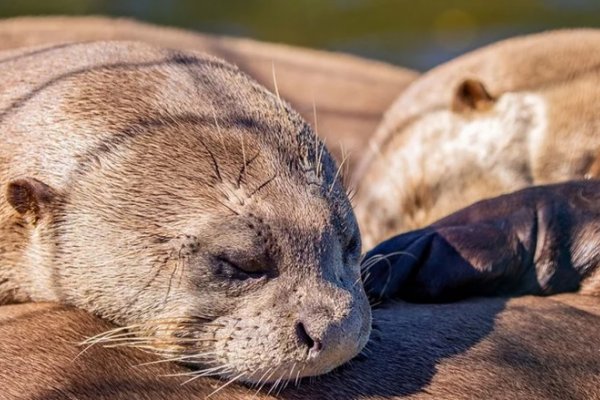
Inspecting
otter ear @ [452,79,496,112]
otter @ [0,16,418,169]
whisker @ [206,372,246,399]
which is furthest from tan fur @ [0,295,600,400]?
otter @ [0,16,418,169]

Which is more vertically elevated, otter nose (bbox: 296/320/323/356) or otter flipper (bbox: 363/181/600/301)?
otter nose (bbox: 296/320/323/356)

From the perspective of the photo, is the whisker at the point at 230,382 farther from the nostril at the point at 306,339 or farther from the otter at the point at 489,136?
the otter at the point at 489,136

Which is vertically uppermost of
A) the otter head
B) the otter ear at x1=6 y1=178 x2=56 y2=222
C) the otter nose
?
the otter ear at x1=6 y1=178 x2=56 y2=222

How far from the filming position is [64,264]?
323 cm

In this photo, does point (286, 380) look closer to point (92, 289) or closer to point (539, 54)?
point (92, 289)

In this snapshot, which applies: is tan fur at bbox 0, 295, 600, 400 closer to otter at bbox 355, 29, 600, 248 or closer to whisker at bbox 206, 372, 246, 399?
whisker at bbox 206, 372, 246, 399

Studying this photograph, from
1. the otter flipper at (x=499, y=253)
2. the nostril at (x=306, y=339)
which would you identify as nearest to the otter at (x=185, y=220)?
the nostril at (x=306, y=339)

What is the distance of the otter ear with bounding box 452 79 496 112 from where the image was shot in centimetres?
593

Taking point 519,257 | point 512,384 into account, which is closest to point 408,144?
point 519,257

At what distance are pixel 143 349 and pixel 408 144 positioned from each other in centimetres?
322

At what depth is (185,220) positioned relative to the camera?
311cm

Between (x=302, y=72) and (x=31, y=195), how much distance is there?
373cm

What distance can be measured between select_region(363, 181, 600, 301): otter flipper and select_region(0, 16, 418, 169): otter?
200 cm

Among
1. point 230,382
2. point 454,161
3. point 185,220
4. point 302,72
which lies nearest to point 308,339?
point 230,382
